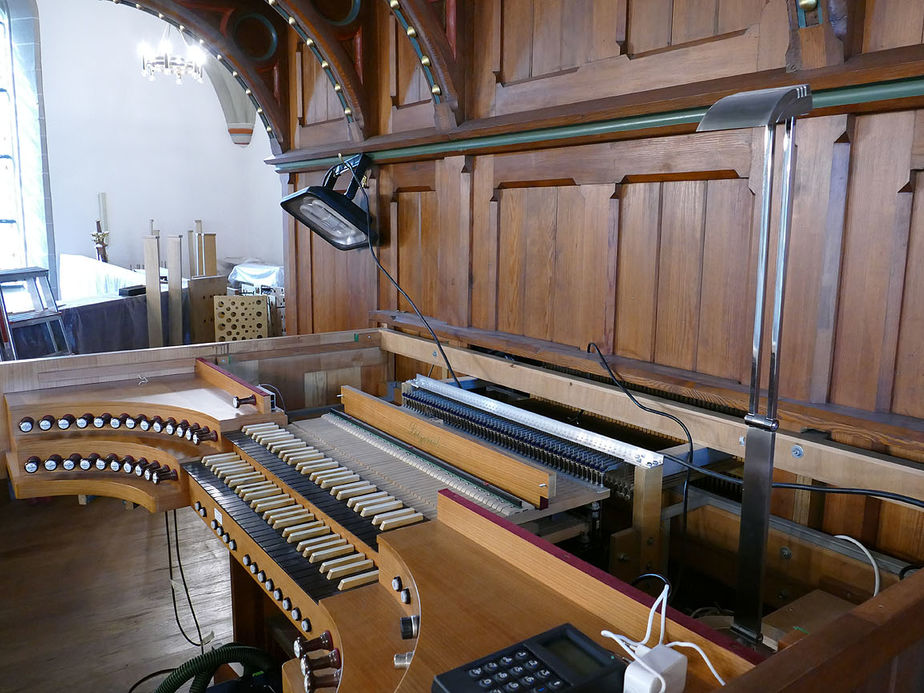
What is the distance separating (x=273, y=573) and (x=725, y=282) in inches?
60.6

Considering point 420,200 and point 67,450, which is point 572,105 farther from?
point 67,450

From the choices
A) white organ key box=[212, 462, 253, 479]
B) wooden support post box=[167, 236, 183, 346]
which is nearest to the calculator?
white organ key box=[212, 462, 253, 479]

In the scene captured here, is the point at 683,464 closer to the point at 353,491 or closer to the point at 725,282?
the point at 725,282

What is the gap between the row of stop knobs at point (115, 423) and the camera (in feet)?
9.49

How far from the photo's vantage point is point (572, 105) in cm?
252

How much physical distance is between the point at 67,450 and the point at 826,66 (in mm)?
2902

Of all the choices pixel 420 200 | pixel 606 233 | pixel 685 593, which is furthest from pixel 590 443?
pixel 420 200

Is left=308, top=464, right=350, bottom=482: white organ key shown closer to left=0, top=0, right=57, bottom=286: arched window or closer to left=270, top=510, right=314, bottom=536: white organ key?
left=270, top=510, right=314, bottom=536: white organ key

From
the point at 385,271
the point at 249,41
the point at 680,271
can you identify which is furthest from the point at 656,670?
the point at 249,41

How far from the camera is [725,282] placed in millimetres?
2217

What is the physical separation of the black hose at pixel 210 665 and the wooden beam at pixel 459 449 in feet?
3.30

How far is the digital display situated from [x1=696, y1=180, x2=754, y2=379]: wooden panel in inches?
49.1

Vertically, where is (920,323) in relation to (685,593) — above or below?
above

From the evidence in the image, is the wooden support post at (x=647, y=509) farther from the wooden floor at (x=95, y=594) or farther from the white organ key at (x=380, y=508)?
the wooden floor at (x=95, y=594)
